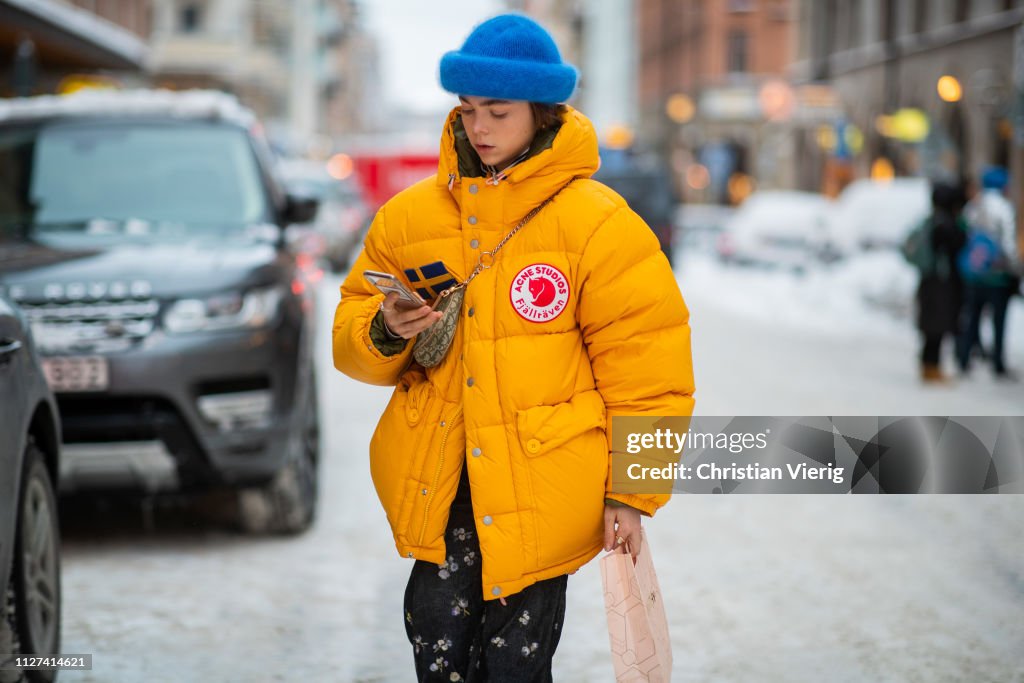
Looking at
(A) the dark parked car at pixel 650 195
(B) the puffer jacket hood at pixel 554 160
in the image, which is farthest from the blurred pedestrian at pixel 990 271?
(A) the dark parked car at pixel 650 195

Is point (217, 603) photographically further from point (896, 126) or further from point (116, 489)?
point (896, 126)

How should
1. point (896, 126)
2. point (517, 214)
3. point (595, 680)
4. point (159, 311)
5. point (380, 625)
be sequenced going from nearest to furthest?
point (517, 214), point (595, 680), point (380, 625), point (159, 311), point (896, 126)

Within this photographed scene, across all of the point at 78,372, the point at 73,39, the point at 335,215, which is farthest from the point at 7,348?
the point at 73,39

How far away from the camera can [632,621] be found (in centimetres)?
331

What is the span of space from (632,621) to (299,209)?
4595 millimetres

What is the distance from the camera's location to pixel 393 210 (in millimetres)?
3385

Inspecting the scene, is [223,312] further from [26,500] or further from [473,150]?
[473,150]

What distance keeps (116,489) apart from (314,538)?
1.15 m

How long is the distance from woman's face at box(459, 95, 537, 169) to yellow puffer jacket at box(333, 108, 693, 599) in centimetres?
6

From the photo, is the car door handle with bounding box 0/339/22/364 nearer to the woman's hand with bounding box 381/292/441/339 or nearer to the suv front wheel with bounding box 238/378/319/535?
the woman's hand with bounding box 381/292/441/339

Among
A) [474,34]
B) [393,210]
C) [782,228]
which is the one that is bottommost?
[782,228]

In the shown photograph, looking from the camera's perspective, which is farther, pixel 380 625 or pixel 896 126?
pixel 896 126

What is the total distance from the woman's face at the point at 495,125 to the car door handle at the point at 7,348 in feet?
5.38

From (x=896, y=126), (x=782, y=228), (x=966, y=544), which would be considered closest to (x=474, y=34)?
(x=966, y=544)
